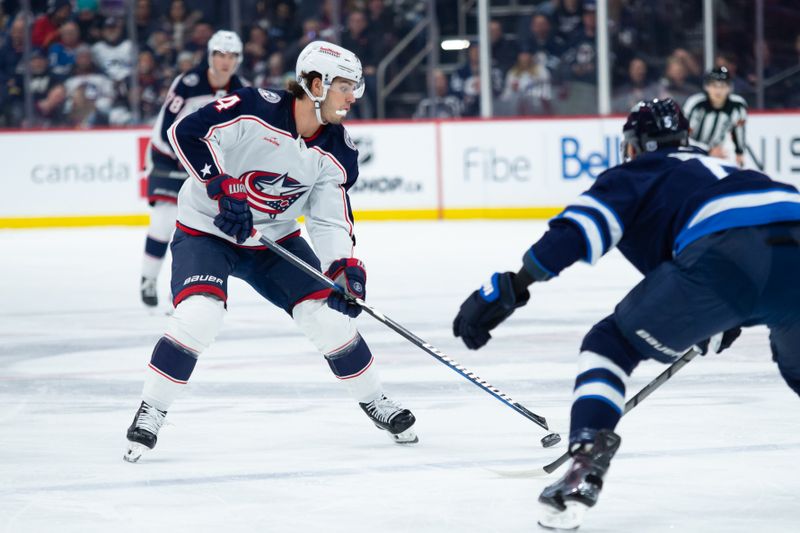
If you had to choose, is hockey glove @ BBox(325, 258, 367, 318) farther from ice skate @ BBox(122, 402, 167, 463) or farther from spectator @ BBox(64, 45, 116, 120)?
spectator @ BBox(64, 45, 116, 120)

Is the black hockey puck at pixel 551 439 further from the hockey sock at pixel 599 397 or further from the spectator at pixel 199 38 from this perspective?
the spectator at pixel 199 38

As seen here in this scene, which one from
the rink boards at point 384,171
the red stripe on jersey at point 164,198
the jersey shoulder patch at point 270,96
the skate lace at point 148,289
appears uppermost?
the jersey shoulder patch at point 270,96

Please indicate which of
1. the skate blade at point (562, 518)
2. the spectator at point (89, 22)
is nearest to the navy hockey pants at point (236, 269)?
the skate blade at point (562, 518)

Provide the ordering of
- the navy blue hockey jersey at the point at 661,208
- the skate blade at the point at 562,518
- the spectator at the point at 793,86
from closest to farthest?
the navy blue hockey jersey at the point at 661,208 < the skate blade at the point at 562,518 < the spectator at the point at 793,86

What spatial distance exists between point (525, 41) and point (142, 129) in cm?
303

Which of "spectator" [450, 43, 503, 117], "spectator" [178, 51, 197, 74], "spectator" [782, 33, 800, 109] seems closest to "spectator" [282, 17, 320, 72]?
"spectator" [178, 51, 197, 74]

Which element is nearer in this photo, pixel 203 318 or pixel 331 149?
pixel 203 318

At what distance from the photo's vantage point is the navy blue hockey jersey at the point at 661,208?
2.39 m

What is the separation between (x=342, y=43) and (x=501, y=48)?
125 cm

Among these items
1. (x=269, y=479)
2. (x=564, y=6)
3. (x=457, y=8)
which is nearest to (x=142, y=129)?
(x=457, y=8)

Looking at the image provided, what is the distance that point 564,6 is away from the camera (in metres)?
10.9

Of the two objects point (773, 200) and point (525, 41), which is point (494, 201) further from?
point (773, 200)

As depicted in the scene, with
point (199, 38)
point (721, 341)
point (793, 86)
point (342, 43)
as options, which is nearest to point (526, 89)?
point (342, 43)

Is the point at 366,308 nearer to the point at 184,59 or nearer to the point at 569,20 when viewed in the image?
the point at 569,20
